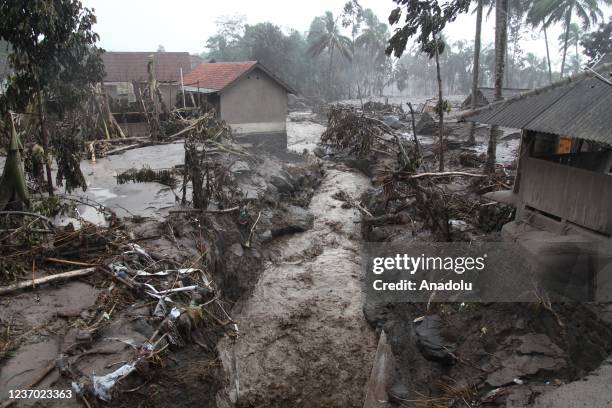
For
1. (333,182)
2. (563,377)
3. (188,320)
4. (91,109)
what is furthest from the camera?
(333,182)

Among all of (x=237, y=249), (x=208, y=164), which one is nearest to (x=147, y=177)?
(x=208, y=164)

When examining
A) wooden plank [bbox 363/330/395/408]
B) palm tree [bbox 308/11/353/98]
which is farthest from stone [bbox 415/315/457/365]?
palm tree [bbox 308/11/353/98]

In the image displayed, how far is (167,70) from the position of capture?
30.1m

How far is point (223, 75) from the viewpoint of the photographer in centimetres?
2047

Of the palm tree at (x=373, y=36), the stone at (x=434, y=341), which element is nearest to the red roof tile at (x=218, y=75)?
the stone at (x=434, y=341)

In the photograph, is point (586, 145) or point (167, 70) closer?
point (586, 145)

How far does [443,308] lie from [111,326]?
5.76m

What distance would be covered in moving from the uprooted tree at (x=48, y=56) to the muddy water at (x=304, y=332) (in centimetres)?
521

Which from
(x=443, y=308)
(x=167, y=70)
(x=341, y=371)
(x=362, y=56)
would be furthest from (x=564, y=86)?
(x=362, y=56)

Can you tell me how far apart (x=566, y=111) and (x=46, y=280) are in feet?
26.9

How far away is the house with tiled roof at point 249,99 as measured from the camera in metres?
19.7

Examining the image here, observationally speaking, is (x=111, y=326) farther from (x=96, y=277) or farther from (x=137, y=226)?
(x=137, y=226)

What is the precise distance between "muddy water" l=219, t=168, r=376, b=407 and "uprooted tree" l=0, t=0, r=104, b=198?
5208mm

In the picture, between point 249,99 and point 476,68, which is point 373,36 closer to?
point 476,68
